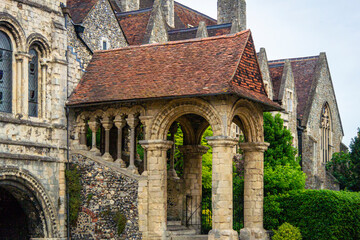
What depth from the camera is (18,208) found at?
77.2 feet

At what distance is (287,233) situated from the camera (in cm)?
2402

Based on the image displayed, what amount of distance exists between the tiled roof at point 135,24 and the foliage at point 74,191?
1078 centimetres

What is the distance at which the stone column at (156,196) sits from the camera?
22.3 meters

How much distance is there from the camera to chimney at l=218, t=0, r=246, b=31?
41344 mm

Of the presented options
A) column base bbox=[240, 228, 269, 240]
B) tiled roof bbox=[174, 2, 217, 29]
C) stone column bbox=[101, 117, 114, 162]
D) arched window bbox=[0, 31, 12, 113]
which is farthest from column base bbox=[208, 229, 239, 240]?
tiled roof bbox=[174, 2, 217, 29]

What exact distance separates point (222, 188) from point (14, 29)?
25.8 ft

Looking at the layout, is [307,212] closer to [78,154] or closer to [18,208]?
[78,154]

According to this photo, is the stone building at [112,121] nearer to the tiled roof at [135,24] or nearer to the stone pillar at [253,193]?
the stone pillar at [253,193]

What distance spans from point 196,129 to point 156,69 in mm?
3467

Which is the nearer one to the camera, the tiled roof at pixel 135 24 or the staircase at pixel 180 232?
the staircase at pixel 180 232

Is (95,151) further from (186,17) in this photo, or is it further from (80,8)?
(186,17)

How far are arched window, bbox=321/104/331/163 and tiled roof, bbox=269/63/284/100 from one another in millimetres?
5312

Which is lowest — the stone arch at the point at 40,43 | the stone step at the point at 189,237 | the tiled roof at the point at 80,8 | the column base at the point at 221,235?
the stone step at the point at 189,237

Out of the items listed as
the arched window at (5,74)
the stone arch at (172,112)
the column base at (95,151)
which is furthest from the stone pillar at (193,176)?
the arched window at (5,74)
